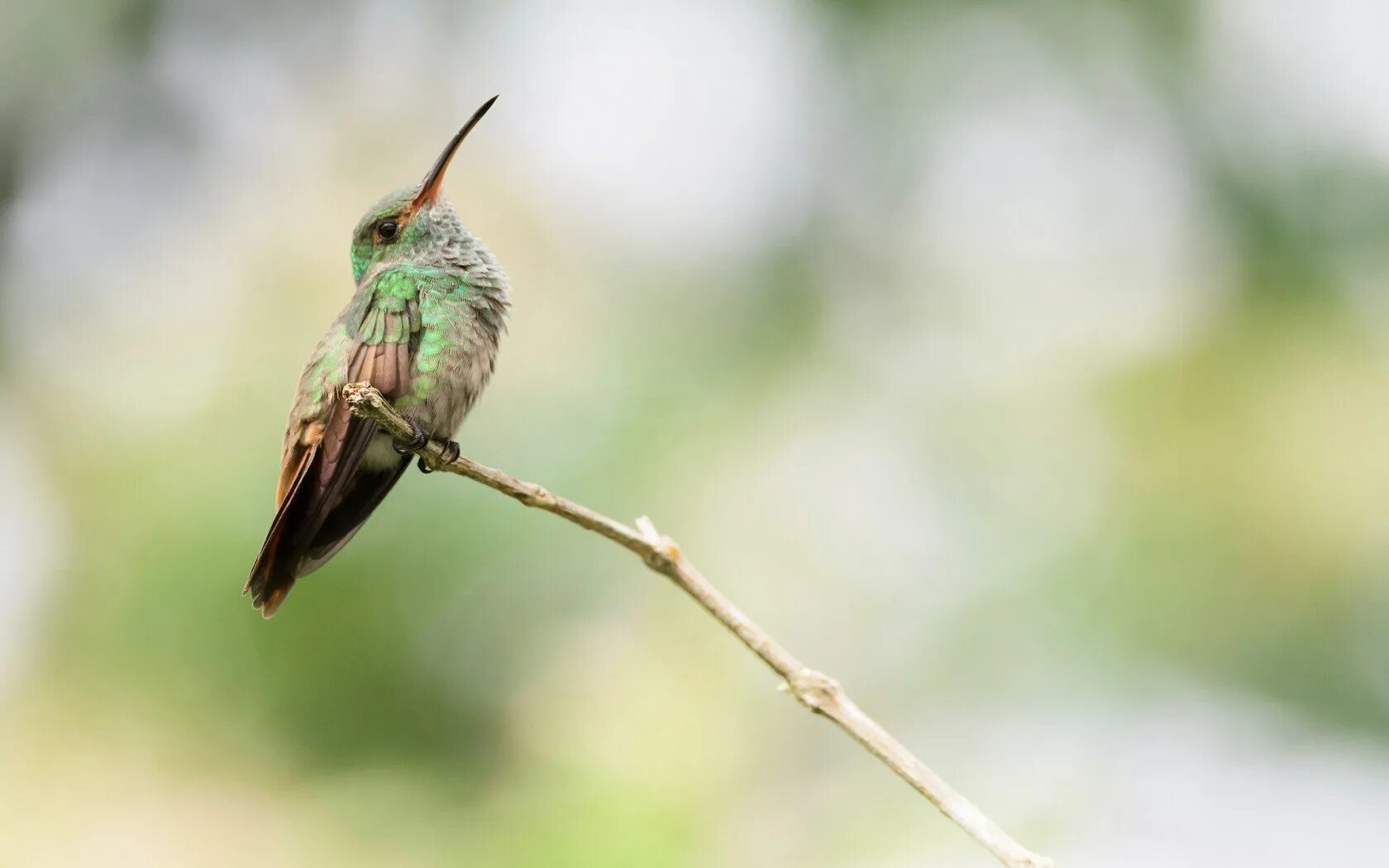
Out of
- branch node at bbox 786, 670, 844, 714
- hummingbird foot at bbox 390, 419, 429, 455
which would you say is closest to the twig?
branch node at bbox 786, 670, 844, 714

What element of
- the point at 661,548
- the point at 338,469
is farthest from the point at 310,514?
the point at 661,548

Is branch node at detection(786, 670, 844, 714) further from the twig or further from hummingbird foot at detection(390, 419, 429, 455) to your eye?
hummingbird foot at detection(390, 419, 429, 455)

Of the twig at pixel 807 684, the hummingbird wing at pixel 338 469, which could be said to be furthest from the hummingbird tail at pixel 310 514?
the twig at pixel 807 684

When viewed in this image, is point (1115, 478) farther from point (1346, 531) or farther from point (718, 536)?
point (718, 536)

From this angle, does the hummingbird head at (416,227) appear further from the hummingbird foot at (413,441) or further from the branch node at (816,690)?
the branch node at (816,690)

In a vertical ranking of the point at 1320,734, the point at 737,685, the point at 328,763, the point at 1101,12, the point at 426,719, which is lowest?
the point at 328,763

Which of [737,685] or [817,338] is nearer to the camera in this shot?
[737,685]

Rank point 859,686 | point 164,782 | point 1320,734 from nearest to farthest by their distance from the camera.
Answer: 1. point 164,782
2. point 1320,734
3. point 859,686

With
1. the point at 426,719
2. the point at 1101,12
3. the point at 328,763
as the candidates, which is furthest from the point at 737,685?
the point at 1101,12
